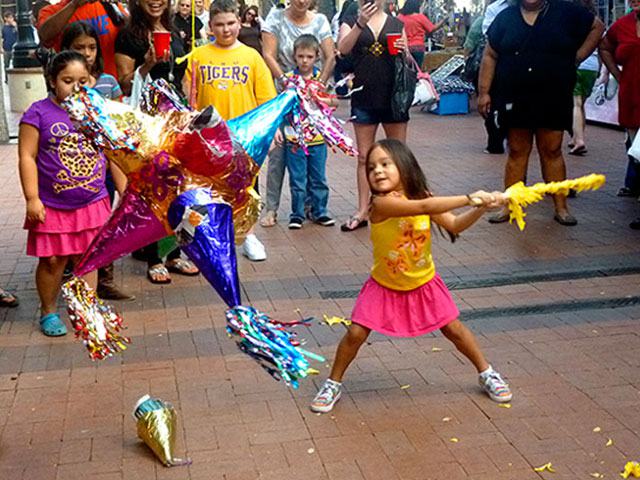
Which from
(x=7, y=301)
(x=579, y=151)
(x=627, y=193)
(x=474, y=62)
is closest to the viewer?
(x=7, y=301)

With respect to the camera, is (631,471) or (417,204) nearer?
(631,471)

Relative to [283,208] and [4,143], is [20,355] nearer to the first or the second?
[283,208]

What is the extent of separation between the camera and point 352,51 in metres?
7.47

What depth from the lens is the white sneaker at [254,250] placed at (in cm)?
688

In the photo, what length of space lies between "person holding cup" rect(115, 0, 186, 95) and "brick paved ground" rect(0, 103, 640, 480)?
141cm

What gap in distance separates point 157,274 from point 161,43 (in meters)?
1.77

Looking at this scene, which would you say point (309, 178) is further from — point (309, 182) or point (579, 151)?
point (579, 151)

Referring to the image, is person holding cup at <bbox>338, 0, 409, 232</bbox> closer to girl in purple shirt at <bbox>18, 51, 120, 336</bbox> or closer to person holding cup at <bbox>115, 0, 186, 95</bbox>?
person holding cup at <bbox>115, 0, 186, 95</bbox>

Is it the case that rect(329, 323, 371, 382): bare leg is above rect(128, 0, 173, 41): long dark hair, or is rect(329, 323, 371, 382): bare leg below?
below

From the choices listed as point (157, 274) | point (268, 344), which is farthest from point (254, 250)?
point (268, 344)

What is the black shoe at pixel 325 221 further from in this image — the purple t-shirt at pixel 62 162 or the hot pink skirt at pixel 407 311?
the hot pink skirt at pixel 407 311

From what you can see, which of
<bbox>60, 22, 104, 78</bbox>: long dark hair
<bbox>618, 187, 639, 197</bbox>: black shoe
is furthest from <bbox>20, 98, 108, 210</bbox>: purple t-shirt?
<bbox>618, 187, 639, 197</bbox>: black shoe

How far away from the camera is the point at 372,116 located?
7.54 meters

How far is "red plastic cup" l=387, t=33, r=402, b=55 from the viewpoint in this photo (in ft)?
24.0
